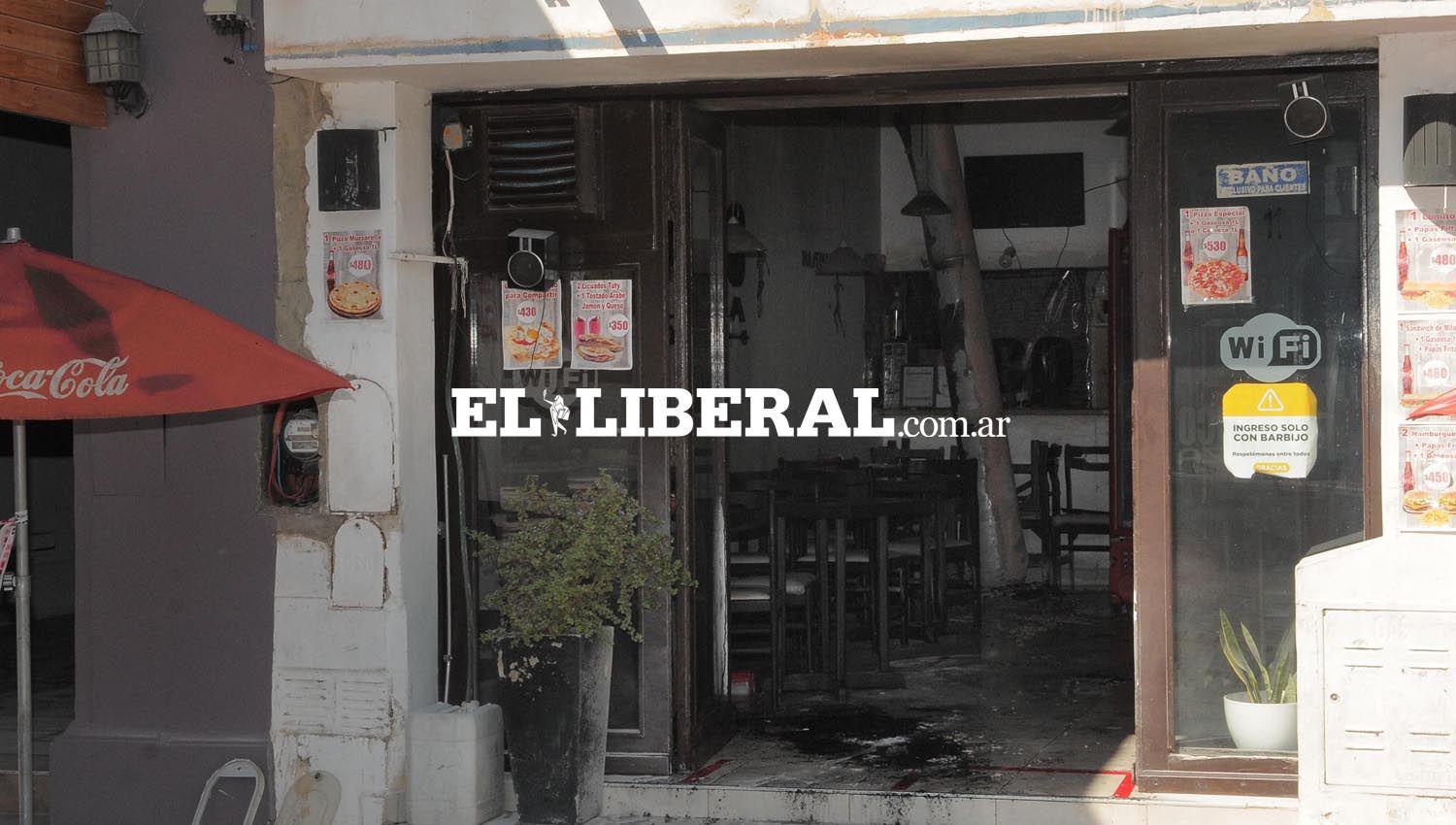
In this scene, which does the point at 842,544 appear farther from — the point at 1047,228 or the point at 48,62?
the point at 1047,228

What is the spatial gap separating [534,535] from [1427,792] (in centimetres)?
314

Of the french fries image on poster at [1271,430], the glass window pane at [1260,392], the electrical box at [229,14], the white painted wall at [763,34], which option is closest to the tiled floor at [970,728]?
the glass window pane at [1260,392]

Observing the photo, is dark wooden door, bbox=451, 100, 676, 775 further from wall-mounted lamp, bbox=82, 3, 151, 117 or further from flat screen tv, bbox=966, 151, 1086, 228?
flat screen tv, bbox=966, 151, 1086, 228

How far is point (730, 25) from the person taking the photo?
5.22 metres

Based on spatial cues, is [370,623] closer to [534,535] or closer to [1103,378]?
[534,535]

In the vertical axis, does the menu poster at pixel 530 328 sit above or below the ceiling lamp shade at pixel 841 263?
below

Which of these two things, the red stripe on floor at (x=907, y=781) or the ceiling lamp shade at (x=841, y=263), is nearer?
the red stripe on floor at (x=907, y=781)

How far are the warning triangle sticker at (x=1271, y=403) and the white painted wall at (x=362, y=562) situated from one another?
10.4 ft

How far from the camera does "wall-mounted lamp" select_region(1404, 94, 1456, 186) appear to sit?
496cm

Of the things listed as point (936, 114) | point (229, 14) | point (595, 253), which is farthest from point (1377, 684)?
point (936, 114)

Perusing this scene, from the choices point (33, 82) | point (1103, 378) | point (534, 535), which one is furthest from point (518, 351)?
point (1103, 378)

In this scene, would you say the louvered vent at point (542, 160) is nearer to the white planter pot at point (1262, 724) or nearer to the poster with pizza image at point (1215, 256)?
the poster with pizza image at point (1215, 256)

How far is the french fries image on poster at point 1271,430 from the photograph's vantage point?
5.38 meters

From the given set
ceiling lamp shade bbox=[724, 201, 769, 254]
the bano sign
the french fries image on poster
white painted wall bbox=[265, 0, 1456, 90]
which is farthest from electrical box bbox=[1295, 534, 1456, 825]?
ceiling lamp shade bbox=[724, 201, 769, 254]
